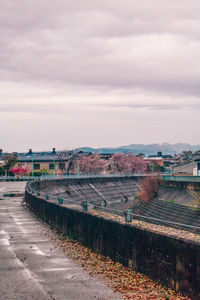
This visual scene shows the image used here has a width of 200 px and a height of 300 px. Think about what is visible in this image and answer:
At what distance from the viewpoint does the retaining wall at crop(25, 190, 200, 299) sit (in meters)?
10.3

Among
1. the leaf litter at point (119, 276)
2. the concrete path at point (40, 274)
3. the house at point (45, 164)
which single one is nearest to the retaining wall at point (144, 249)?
the leaf litter at point (119, 276)

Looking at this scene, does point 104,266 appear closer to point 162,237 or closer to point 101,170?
point 162,237

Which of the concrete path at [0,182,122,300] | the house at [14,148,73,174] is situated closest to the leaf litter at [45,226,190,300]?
the concrete path at [0,182,122,300]

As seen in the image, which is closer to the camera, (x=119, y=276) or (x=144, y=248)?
(x=144, y=248)

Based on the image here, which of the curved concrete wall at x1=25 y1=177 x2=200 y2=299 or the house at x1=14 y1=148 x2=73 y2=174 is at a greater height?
the house at x1=14 y1=148 x2=73 y2=174

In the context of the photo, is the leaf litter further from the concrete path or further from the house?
the house

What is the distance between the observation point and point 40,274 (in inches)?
505

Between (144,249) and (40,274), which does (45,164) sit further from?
(144,249)

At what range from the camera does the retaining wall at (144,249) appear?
10.3 m

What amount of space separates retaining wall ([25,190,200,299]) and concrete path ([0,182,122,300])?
129 cm

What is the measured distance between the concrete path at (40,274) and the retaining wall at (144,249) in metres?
1.29

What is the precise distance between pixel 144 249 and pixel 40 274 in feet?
10.4

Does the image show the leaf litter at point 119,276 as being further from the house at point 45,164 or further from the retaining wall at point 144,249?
the house at point 45,164

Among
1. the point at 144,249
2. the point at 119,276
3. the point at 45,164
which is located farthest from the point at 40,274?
the point at 45,164
